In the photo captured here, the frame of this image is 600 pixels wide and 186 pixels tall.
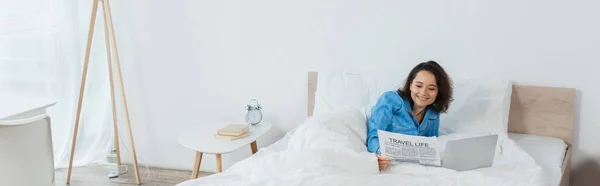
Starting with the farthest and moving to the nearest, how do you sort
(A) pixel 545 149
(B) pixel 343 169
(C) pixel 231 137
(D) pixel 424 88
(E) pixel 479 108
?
(C) pixel 231 137 < (E) pixel 479 108 < (A) pixel 545 149 < (D) pixel 424 88 < (B) pixel 343 169

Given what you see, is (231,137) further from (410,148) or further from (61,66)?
(61,66)

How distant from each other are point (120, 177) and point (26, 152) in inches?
47.4

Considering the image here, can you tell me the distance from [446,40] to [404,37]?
19 cm

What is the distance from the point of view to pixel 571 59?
10.0ft

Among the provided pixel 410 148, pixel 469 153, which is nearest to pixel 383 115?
pixel 410 148

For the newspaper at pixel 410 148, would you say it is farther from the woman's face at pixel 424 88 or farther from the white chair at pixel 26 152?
the white chair at pixel 26 152

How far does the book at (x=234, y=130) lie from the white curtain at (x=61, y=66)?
925 mm

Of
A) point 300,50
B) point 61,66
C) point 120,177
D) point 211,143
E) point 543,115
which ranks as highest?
point 300,50

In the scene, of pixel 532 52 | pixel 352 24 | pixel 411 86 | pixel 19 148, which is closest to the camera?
pixel 19 148

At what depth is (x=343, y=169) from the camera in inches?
98.7

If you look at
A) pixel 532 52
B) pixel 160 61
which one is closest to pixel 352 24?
pixel 532 52

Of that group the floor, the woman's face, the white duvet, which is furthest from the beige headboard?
the floor

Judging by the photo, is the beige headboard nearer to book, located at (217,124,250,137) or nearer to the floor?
book, located at (217,124,250,137)

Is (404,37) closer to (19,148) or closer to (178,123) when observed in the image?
(178,123)
